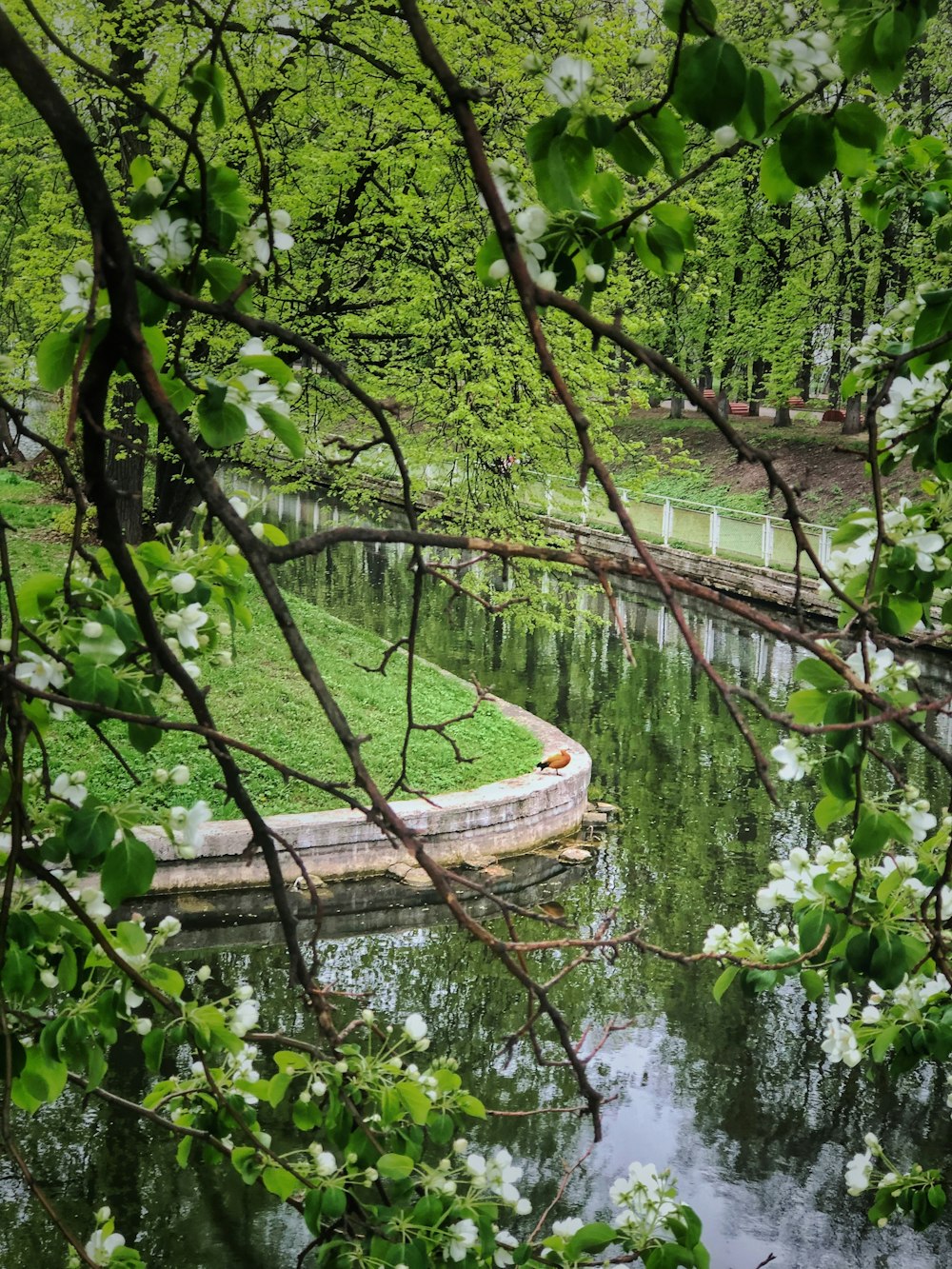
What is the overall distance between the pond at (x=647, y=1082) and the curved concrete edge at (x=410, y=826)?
55 cm

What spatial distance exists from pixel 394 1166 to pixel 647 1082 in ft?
20.1

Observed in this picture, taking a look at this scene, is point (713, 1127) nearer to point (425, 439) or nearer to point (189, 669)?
point (189, 669)

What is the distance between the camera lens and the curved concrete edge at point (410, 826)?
377 inches

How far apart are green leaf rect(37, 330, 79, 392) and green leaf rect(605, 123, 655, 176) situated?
2.45 ft

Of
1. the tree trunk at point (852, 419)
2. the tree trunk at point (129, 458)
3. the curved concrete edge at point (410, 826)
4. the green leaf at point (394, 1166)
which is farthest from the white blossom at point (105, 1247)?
the tree trunk at point (852, 419)

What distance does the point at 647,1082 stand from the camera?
25.4ft

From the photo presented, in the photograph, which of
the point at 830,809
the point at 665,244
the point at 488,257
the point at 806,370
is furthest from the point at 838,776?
the point at 806,370

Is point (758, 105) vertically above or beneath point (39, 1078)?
above

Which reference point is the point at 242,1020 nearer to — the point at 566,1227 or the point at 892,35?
the point at 566,1227

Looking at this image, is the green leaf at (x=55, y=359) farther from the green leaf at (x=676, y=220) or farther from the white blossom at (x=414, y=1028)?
the white blossom at (x=414, y=1028)

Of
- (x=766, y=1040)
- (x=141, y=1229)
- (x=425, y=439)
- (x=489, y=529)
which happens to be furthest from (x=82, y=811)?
(x=425, y=439)

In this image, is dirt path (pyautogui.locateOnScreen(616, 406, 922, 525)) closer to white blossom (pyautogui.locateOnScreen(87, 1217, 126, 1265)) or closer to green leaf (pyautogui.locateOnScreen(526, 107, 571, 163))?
white blossom (pyautogui.locateOnScreen(87, 1217, 126, 1265))

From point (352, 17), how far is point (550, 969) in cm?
876

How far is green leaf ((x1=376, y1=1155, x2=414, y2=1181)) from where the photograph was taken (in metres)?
2.04
